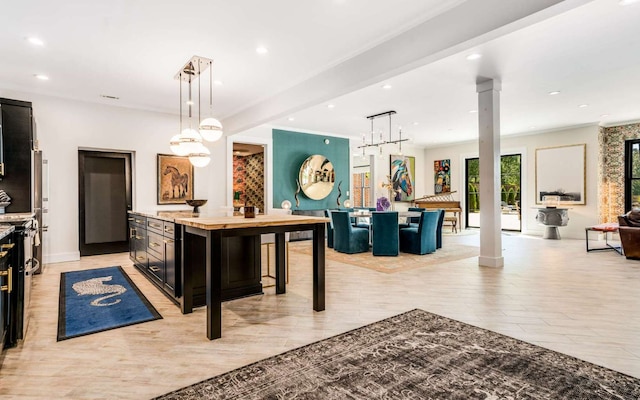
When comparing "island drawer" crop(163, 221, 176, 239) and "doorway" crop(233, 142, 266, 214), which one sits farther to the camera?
"doorway" crop(233, 142, 266, 214)

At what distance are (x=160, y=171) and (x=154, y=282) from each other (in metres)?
3.24

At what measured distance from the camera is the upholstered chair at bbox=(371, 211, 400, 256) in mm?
5980

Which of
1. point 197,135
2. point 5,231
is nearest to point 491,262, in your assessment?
point 197,135

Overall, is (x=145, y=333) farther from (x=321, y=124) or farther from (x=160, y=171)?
(x=321, y=124)

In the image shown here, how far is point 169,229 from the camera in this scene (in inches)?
136

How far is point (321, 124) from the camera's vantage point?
8164 millimetres

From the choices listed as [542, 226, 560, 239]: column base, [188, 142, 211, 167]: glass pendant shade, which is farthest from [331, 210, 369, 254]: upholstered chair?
[542, 226, 560, 239]: column base

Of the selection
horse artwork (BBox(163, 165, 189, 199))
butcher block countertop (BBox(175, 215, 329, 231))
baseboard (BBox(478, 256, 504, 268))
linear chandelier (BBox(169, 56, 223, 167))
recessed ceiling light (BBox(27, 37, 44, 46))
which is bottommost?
baseboard (BBox(478, 256, 504, 268))

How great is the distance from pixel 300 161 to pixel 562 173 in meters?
6.73

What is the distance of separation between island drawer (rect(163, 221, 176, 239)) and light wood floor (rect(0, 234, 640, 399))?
2.28ft

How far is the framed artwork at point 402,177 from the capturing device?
1112 cm

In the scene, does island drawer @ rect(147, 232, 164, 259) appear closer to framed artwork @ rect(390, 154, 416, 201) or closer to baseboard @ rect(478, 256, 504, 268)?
baseboard @ rect(478, 256, 504, 268)

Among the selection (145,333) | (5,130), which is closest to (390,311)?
(145,333)

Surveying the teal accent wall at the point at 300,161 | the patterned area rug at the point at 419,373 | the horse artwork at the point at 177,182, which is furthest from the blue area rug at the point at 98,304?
the teal accent wall at the point at 300,161
